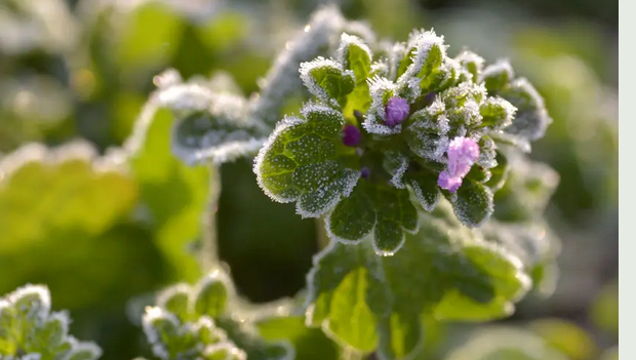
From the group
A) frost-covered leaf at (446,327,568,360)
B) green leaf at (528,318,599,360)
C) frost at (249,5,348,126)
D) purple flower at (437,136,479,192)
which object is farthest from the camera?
green leaf at (528,318,599,360)

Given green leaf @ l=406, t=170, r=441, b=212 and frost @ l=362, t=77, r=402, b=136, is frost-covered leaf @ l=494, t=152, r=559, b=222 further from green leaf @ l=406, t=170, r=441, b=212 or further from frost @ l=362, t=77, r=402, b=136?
frost @ l=362, t=77, r=402, b=136

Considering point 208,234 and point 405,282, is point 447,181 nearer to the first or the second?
point 405,282

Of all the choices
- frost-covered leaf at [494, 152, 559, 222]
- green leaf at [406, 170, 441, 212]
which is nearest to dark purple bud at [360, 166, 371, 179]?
green leaf at [406, 170, 441, 212]

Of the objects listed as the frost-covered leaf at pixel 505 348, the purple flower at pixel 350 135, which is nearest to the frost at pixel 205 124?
the purple flower at pixel 350 135

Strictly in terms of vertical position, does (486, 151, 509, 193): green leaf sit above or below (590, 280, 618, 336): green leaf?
below

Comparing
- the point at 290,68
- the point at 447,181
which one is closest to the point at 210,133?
the point at 290,68

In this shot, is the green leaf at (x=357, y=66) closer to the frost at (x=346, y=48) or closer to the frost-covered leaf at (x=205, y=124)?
the frost at (x=346, y=48)
